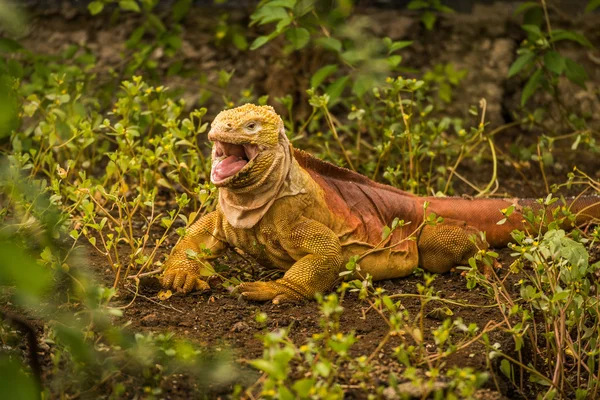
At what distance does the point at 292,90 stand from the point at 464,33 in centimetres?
186

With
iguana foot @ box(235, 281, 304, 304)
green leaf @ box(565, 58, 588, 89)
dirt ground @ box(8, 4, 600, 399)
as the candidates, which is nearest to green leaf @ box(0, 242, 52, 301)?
iguana foot @ box(235, 281, 304, 304)

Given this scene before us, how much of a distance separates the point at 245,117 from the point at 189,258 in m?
0.81


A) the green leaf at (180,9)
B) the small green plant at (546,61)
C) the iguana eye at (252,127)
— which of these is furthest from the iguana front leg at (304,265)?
the green leaf at (180,9)

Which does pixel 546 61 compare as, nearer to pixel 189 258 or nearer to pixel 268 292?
pixel 268 292

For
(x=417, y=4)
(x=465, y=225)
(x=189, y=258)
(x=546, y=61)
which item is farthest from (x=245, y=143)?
(x=417, y=4)

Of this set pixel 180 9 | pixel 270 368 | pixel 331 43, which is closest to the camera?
pixel 270 368

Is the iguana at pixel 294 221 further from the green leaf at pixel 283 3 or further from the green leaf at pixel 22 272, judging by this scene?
the green leaf at pixel 22 272

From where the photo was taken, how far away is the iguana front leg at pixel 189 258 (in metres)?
5.16

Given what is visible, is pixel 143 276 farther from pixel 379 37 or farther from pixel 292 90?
pixel 379 37

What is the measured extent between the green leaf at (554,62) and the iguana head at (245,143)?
2837mm

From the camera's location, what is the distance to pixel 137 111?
6574 millimetres

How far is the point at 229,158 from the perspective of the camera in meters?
5.05

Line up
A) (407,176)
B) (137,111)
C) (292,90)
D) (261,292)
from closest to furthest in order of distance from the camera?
(261,292) < (137,111) < (407,176) < (292,90)

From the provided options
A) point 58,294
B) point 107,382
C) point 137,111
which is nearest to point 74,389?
point 107,382
